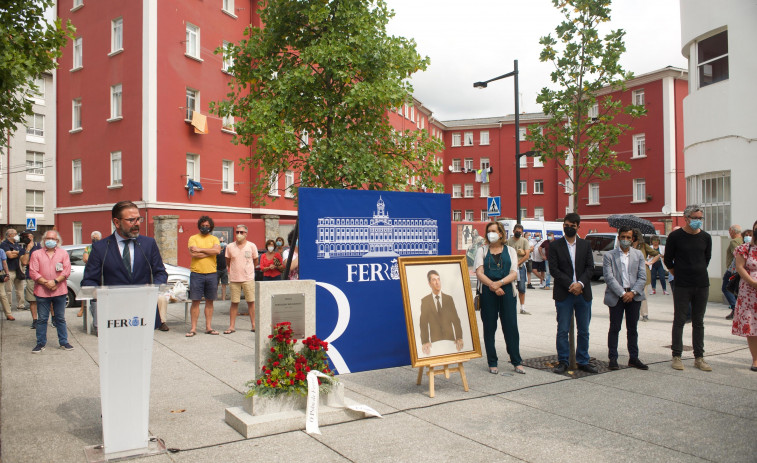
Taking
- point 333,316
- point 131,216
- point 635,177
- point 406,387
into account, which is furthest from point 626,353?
point 635,177

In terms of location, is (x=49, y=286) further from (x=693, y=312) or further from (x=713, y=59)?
(x=713, y=59)

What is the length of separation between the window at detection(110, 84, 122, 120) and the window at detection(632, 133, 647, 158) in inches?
1388

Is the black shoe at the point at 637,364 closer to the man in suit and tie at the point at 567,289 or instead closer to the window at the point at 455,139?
the man in suit and tie at the point at 567,289

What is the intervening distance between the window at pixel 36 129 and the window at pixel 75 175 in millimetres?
20028

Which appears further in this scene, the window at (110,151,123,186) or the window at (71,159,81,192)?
the window at (71,159,81,192)

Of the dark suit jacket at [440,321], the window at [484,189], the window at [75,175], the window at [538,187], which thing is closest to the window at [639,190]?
the window at [538,187]

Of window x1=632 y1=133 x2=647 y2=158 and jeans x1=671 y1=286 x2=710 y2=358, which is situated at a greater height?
window x1=632 y1=133 x2=647 y2=158

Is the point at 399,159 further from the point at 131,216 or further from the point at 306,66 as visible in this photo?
the point at 131,216

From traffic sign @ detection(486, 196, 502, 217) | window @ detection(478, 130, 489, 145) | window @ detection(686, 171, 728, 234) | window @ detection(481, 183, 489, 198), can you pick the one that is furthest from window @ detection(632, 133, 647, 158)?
traffic sign @ detection(486, 196, 502, 217)

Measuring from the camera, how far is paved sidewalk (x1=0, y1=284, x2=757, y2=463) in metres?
4.42

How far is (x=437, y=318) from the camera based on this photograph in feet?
21.2

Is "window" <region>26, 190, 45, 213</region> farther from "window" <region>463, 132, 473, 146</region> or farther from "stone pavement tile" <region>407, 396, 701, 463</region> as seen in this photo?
"stone pavement tile" <region>407, 396, 701, 463</region>

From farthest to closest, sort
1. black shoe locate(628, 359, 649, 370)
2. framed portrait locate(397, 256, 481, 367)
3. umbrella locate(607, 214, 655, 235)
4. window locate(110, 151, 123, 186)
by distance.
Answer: window locate(110, 151, 123, 186), umbrella locate(607, 214, 655, 235), black shoe locate(628, 359, 649, 370), framed portrait locate(397, 256, 481, 367)

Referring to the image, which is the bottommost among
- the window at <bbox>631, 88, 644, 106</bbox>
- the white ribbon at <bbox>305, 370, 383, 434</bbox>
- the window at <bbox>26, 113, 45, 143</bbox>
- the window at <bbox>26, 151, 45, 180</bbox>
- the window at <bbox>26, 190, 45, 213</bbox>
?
the white ribbon at <bbox>305, 370, 383, 434</bbox>
